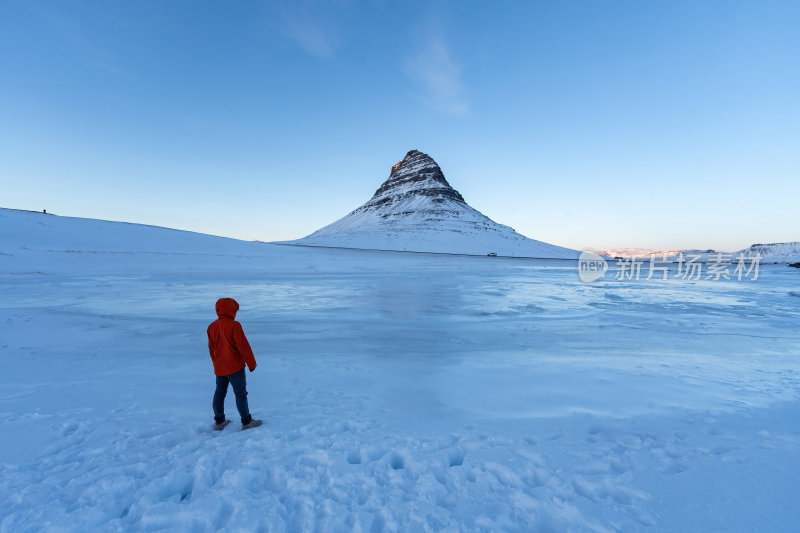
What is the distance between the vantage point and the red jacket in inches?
155

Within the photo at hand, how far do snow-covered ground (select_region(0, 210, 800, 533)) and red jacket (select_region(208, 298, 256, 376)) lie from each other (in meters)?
0.76

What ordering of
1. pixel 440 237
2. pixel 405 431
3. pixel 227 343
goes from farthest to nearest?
pixel 440 237, pixel 405 431, pixel 227 343

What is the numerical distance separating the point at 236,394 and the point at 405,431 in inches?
77.3

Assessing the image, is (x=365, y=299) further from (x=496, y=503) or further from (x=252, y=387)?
(x=496, y=503)

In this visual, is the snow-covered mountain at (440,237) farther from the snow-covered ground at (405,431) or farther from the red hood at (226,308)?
the red hood at (226,308)

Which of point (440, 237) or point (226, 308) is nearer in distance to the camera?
point (226, 308)

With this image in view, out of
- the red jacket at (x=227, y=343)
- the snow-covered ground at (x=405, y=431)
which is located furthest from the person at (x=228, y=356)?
the snow-covered ground at (x=405, y=431)

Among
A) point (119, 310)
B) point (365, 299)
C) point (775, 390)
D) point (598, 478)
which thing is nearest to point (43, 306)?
point (119, 310)

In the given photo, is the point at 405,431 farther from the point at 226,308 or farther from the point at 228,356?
the point at 226,308

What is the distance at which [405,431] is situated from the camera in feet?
13.3

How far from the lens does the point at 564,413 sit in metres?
4.52

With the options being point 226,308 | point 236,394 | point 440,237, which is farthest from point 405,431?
point 440,237

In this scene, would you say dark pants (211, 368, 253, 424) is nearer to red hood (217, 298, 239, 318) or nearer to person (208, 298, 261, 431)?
person (208, 298, 261, 431)

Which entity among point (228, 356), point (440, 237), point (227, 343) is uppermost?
point (440, 237)
